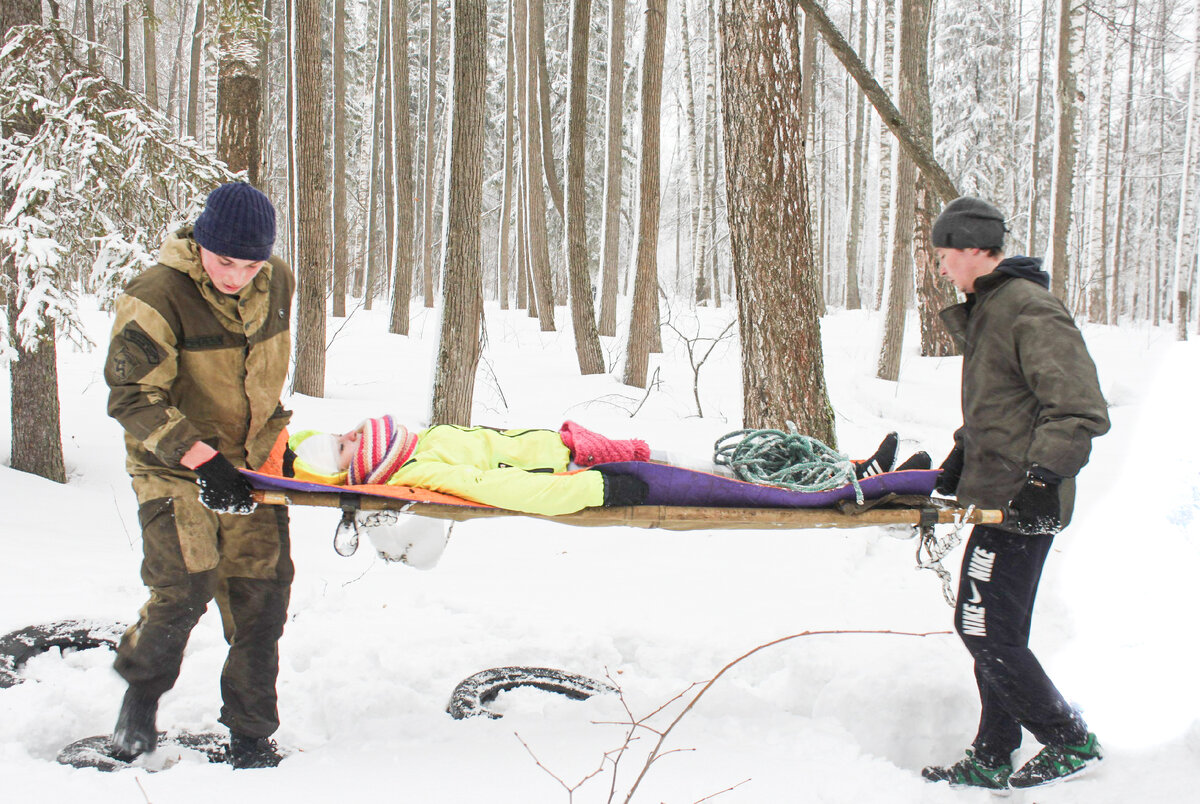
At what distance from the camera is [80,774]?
98.3 inches

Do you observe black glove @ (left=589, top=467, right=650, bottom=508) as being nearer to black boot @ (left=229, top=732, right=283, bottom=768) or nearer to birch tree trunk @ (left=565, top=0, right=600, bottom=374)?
black boot @ (left=229, top=732, right=283, bottom=768)

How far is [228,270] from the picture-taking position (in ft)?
8.70

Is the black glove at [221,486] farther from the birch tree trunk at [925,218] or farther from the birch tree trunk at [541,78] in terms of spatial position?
the birch tree trunk at [541,78]

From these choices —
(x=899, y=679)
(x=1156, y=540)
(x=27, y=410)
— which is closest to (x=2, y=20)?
(x=27, y=410)

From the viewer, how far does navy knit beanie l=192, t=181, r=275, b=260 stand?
2.56 metres

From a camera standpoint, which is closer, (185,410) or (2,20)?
(185,410)

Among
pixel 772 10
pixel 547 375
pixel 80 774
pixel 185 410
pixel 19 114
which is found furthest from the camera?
pixel 547 375

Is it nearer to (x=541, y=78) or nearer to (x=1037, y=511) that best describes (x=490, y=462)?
(x=1037, y=511)

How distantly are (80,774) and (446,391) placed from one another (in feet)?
14.4

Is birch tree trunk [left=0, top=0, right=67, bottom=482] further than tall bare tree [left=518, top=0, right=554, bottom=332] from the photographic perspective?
No

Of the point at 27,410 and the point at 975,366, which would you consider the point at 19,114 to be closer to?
the point at 27,410

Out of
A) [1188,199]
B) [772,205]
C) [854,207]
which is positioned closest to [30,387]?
[772,205]

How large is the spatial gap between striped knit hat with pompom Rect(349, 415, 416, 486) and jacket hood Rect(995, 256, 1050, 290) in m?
2.45

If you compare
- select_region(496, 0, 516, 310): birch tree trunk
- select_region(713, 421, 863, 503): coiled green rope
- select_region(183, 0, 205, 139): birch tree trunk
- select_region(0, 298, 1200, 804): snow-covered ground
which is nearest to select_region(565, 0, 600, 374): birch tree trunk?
select_region(496, 0, 516, 310): birch tree trunk
